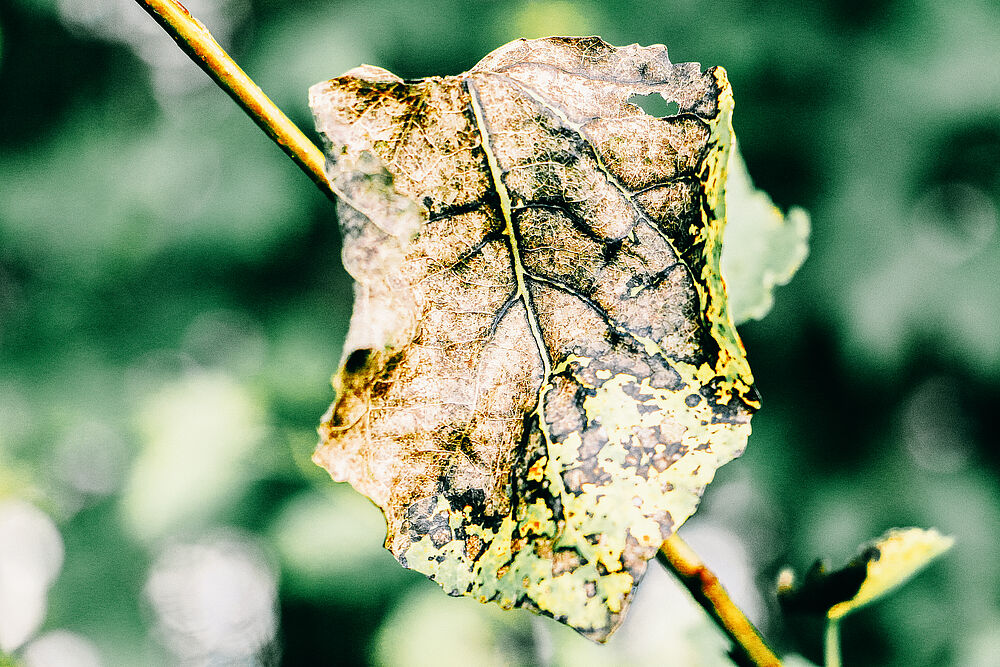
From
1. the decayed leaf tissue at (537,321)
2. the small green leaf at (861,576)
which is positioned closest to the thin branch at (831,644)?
the small green leaf at (861,576)

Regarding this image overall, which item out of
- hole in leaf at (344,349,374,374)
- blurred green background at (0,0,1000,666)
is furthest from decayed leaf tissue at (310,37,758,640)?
blurred green background at (0,0,1000,666)

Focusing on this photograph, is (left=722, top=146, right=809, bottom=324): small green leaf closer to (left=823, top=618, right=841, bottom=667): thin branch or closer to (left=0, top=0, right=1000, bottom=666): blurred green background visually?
(left=823, top=618, right=841, bottom=667): thin branch

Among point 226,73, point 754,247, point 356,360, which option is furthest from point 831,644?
point 226,73

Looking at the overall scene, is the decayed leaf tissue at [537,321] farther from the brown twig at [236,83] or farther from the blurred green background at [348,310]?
the blurred green background at [348,310]

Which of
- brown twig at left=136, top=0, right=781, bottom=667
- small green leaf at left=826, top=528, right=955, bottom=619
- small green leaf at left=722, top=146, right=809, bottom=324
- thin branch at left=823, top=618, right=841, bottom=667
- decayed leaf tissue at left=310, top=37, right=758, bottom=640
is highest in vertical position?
brown twig at left=136, top=0, right=781, bottom=667

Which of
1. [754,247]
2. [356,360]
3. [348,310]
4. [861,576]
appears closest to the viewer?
[356,360]

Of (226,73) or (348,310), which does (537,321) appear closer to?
Answer: (226,73)

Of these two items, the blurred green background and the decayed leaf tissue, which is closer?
the decayed leaf tissue

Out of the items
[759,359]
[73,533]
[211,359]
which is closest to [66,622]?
[73,533]
